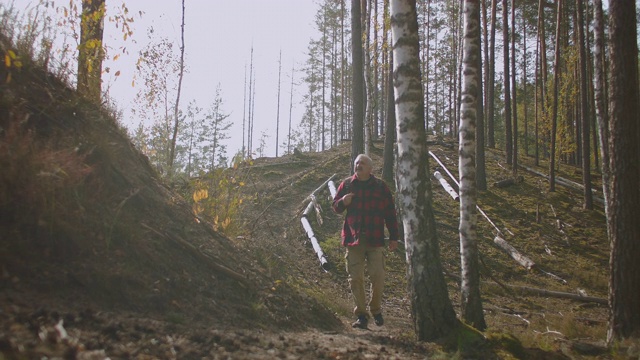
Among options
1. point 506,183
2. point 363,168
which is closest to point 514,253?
point 506,183

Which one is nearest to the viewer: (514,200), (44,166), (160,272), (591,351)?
(44,166)

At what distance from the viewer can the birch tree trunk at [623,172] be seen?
16.5 ft

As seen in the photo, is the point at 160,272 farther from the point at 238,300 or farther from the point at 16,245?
the point at 16,245

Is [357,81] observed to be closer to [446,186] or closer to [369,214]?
[446,186]

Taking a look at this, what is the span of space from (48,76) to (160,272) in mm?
2756

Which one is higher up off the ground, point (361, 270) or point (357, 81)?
point (357, 81)

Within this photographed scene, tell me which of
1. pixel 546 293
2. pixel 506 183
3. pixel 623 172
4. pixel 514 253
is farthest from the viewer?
pixel 506 183

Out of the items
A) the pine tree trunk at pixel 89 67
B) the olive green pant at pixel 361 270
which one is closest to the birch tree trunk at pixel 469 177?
the olive green pant at pixel 361 270

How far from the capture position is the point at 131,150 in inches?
230

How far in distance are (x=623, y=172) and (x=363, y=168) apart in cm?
315

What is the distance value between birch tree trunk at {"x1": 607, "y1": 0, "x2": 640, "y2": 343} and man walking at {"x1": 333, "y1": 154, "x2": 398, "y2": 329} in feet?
8.59

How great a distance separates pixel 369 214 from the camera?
5.78 meters

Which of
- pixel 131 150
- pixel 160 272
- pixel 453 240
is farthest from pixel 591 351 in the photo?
pixel 453 240

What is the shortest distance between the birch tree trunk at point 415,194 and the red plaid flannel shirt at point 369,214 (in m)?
0.97
